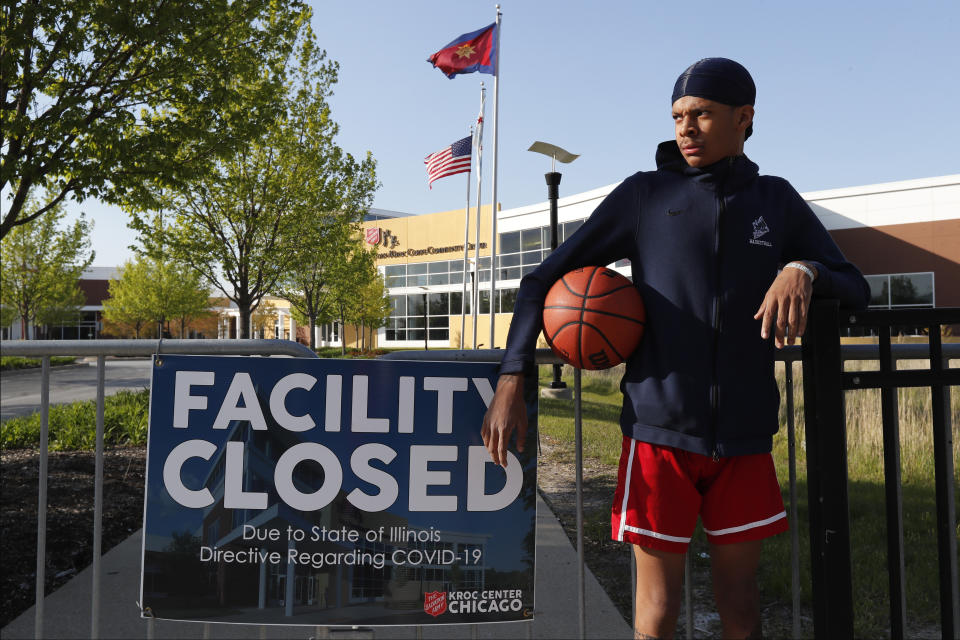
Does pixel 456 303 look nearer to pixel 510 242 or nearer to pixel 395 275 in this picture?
pixel 510 242

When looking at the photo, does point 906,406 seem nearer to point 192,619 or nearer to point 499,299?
point 192,619

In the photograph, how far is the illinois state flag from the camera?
19.4 m

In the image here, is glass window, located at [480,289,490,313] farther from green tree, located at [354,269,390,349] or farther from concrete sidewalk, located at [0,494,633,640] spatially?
concrete sidewalk, located at [0,494,633,640]

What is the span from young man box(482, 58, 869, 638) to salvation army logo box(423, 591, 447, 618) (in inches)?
31.4

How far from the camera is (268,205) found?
1352 centimetres

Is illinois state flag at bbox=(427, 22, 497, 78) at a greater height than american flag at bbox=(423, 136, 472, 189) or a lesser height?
greater

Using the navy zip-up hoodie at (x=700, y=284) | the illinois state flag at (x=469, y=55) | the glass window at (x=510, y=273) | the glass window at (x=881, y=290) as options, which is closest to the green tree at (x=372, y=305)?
the glass window at (x=510, y=273)

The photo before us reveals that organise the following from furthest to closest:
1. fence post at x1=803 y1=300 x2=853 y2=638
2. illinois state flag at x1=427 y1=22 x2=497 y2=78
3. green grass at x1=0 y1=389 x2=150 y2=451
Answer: illinois state flag at x1=427 y1=22 x2=497 y2=78 < green grass at x1=0 y1=389 x2=150 y2=451 < fence post at x1=803 y1=300 x2=853 y2=638

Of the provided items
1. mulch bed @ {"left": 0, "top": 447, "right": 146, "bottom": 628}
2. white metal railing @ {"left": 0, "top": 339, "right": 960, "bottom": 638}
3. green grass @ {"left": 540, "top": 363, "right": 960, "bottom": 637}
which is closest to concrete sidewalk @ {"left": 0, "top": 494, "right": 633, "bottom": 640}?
mulch bed @ {"left": 0, "top": 447, "right": 146, "bottom": 628}

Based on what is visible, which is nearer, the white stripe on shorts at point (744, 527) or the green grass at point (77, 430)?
the white stripe on shorts at point (744, 527)

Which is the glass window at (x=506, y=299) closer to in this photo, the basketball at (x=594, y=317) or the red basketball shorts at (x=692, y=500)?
the basketball at (x=594, y=317)

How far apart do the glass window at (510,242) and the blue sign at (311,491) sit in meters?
38.9

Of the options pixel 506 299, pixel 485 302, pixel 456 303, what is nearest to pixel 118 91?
pixel 506 299

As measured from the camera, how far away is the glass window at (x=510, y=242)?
41188mm
